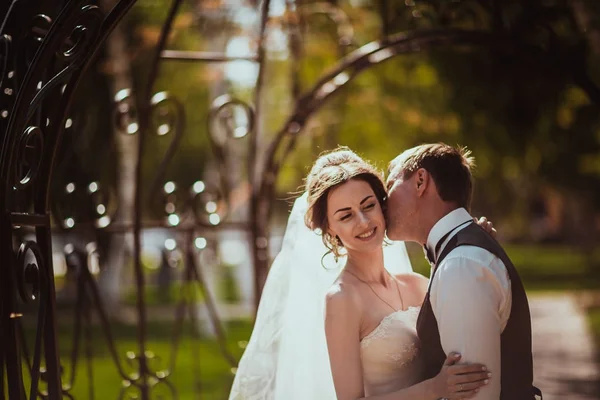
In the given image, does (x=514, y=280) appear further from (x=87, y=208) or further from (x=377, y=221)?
(x=87, y=208)

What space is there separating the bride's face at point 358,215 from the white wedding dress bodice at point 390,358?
331mm

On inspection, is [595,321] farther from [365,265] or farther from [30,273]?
[30,273]

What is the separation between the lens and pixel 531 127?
409 inches

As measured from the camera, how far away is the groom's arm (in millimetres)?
3061

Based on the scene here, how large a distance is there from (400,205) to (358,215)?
195 mm

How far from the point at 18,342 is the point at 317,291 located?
4.87 feet

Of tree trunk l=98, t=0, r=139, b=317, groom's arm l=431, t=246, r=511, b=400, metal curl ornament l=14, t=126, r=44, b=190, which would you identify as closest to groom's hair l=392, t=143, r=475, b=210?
groom's arm l=431, t=246, r=511, b=400

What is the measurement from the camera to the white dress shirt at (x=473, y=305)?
3061 millimetres

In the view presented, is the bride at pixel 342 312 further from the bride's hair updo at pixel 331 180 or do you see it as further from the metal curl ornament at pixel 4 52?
the metal curl ornament at pixel 4 52

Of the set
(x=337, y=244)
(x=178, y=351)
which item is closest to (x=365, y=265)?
(x=337, y=244)

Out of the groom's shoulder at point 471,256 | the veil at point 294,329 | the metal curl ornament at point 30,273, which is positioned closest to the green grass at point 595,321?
the veil at point 294,329

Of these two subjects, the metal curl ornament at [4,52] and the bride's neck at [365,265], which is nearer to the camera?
the metal curl ornament at [4,52]

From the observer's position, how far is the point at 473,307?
3053 mm

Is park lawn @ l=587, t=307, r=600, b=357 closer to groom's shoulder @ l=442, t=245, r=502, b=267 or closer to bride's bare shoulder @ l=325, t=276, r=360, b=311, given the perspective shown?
bride's bare shoulder @ l=325, t=276, r=360, b=311
